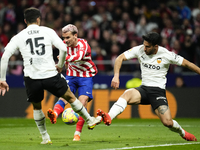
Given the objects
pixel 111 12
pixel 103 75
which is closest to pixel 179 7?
pixel 111 12

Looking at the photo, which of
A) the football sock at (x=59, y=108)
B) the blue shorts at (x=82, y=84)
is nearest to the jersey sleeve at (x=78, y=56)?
the blue shorts at (x=82, y=84)

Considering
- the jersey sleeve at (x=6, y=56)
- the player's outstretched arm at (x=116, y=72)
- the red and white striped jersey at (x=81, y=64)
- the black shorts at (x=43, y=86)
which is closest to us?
the jersey sleeve at (x=6, y=56)

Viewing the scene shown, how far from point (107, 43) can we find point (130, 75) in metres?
1.67

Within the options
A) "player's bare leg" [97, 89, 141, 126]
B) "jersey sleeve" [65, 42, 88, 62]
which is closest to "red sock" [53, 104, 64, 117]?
"jersey sleeve" [65, 42, 88, 62]

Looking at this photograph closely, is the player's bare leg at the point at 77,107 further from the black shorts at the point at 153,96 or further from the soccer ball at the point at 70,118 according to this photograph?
the black shorts at the point at 153,96

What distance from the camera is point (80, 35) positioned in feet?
48.6

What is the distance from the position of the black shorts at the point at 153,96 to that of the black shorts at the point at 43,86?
62.5 inches

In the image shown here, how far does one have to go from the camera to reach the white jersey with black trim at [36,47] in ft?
19.9

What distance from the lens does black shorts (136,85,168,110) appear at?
707 centimetres

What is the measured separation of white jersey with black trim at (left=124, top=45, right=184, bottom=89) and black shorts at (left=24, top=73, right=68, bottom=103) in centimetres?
153

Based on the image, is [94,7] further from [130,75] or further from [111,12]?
[130,75]

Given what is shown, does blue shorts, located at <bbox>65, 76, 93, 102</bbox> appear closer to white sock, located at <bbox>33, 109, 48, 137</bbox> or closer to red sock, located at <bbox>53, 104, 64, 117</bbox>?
red sock, located at <bbox>53, 104, 64, 117</bbox>

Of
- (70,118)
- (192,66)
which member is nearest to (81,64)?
(70,118)

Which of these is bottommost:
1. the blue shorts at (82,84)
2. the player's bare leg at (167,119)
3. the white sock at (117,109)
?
the player's bare leg at (167,119)
